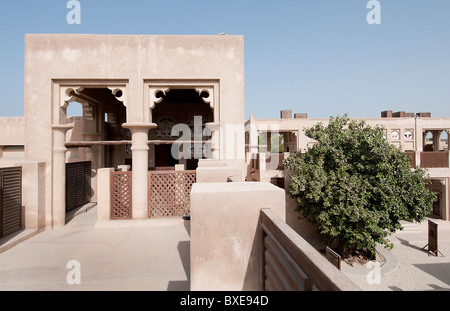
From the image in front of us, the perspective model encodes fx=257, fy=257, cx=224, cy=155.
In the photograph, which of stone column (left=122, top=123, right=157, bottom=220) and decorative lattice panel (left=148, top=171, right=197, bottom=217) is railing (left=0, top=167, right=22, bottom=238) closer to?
stone column (left=122, top=123, right=157, bottom=220)

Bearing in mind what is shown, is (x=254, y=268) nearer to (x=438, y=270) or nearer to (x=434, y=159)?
(x=438, y=270)

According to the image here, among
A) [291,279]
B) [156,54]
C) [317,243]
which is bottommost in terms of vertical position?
[317,243]

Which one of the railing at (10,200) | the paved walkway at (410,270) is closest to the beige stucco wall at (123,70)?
the railing at (10,200)

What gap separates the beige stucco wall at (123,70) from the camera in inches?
281

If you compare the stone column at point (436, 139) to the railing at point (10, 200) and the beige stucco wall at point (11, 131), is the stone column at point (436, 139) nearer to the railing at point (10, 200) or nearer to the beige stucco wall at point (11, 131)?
the railing at point (10, 200)

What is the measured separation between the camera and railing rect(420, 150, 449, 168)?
17.1m

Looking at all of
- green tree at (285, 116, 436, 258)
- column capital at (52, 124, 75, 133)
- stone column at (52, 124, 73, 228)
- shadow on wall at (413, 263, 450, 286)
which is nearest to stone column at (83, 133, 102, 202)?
stone column at (52, 124, 73, 228)

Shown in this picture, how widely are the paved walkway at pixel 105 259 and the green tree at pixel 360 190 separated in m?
6.93

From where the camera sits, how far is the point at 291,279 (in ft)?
5.95

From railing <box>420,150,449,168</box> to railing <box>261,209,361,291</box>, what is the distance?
19.3 metres

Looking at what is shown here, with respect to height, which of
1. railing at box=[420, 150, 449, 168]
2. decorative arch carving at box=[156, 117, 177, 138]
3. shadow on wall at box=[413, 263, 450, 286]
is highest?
decorative arch carving at box=[156, 117, 177, 138]
